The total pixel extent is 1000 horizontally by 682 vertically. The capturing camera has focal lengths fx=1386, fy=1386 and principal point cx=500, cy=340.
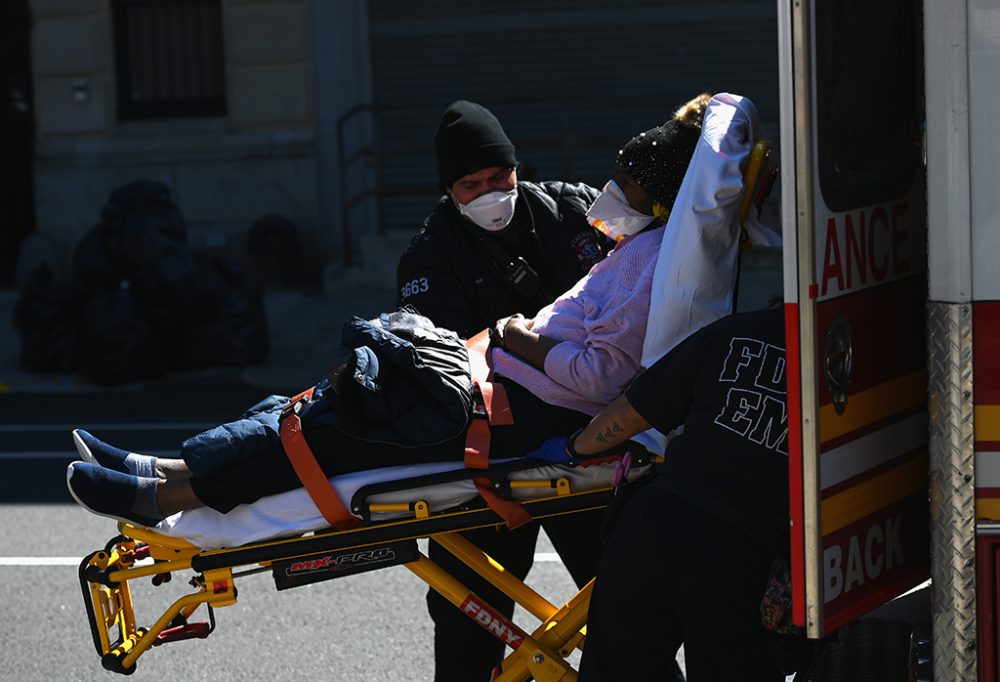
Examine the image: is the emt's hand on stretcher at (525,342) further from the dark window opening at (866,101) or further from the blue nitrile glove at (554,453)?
the dark window opening at (866,101)

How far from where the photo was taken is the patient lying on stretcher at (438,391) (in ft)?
10.5

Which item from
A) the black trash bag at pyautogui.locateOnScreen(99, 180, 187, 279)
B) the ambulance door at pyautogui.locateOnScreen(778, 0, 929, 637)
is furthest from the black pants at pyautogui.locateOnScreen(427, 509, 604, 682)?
the black trash bag at pyautogui.locateOnScreen(99, 180, 187, 279)

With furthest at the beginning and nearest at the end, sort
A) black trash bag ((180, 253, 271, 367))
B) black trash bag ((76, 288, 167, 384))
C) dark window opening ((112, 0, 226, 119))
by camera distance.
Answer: dark window opening ((112, 0, 226, 119)) < black trash bag ((180, 253, 271, 367)) < black trash bag ((76, 288, 167, 384))

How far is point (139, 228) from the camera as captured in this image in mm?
10500

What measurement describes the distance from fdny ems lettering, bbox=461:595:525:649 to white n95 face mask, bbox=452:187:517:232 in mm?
1047

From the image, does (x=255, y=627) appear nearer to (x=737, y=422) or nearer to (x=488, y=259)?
(x=488, y=259)

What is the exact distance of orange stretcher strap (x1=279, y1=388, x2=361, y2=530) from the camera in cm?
334

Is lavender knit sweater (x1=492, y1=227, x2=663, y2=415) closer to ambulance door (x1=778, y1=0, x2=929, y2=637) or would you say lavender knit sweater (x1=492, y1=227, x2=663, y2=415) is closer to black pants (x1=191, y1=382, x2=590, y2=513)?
black pants (x1=191, y1=382, x2=590, y2=513)

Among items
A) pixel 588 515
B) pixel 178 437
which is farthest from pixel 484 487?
pixel 178 437

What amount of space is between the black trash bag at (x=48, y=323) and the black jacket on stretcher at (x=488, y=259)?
7157mm

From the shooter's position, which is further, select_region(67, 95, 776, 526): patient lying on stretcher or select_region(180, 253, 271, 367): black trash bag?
select_region(180, 253, 271, 367): black trash bag

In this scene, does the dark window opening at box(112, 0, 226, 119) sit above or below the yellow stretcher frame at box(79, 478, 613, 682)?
above

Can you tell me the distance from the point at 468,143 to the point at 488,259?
34 cm

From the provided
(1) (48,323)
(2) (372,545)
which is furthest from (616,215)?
(1) (48,323)
